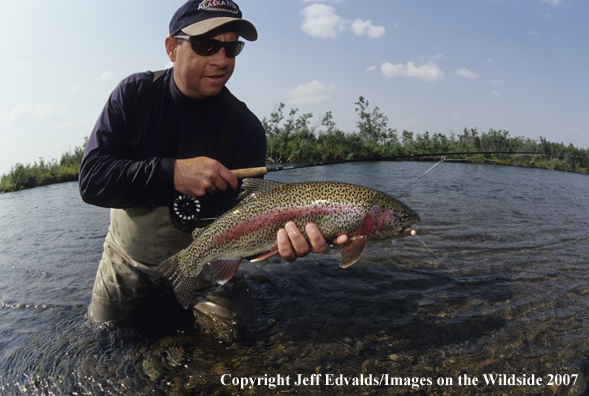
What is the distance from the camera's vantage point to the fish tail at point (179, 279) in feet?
10.2

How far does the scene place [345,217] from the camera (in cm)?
296

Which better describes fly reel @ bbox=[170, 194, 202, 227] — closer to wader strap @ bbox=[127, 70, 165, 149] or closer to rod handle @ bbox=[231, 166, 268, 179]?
rod handle @ bbox=[231, 166, 268, 179]

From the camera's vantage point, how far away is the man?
9.94 ft

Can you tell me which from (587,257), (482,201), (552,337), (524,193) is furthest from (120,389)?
(524,193)

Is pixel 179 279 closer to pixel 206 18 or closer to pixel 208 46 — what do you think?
pixel 208 46

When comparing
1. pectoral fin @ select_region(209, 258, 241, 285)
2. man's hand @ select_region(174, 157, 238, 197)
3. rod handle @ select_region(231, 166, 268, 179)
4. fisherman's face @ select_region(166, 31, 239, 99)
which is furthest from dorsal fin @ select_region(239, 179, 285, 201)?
fisherman's face @ select_region(166, 31, 239, 99)

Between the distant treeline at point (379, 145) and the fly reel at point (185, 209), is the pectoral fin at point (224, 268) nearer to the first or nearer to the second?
the fly reel at point (185, 209)

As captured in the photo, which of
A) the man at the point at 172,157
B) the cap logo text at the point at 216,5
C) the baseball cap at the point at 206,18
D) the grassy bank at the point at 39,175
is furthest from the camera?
the grassy bank at the point at 39,175

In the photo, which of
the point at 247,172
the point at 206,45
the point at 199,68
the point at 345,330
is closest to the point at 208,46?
the point at 206,45

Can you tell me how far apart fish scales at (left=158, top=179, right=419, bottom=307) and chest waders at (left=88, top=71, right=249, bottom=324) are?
1.90 ft

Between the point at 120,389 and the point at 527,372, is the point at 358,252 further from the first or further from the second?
the point at 120,389

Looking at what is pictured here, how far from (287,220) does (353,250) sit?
658 millimetres

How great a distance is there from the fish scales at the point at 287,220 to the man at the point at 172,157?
0.49ft

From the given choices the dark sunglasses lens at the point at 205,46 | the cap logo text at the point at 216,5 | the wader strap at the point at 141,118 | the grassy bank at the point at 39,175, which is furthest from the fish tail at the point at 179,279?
the grassy bank at the point at 39,175
